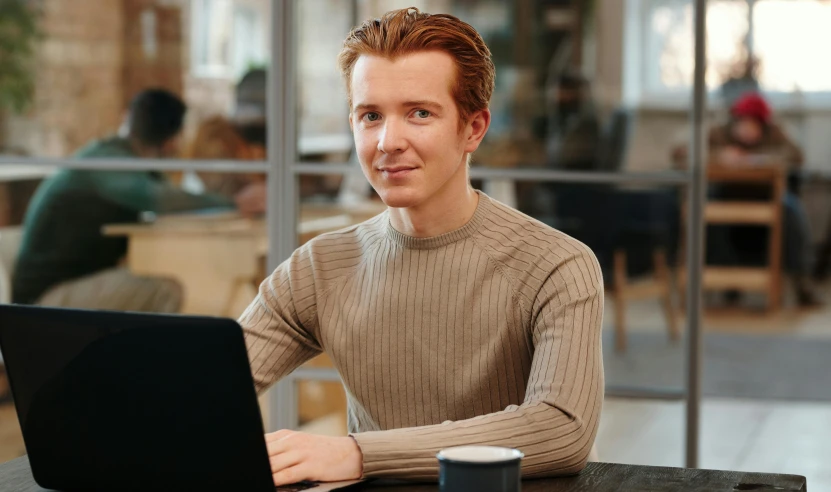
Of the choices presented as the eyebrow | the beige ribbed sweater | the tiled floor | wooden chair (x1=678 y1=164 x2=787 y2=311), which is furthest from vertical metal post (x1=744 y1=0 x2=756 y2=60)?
the eyebrow

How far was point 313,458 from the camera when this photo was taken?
1211mm

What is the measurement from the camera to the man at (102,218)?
11.1ft

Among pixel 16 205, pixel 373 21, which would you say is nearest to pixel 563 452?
pixel 373 21

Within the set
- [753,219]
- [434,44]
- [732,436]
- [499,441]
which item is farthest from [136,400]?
[753,219]

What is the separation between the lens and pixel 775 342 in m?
6.30

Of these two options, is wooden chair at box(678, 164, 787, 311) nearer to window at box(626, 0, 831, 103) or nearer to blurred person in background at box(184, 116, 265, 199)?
window at box(626, 0, 831, 103)

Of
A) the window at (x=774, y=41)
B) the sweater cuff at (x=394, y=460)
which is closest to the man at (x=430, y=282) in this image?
the sweater cuff at (x=394, y=460)

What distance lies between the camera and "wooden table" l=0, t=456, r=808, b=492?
47.6 inches

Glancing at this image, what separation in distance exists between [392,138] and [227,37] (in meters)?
2.00

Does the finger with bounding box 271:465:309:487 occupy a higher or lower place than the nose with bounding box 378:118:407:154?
lower

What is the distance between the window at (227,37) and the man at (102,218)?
159 millimetres

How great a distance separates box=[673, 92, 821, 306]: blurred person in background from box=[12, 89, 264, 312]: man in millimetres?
4117

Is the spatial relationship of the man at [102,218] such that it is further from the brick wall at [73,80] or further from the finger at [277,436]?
the finger at [277,436]

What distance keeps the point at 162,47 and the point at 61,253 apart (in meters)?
0.70
